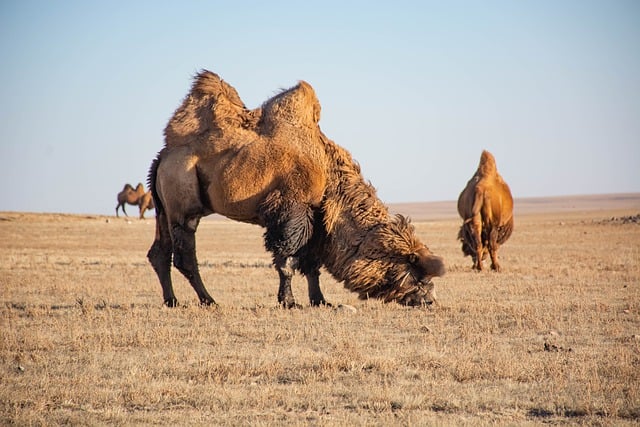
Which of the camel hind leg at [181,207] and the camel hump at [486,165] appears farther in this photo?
the camel hump at [486,165]

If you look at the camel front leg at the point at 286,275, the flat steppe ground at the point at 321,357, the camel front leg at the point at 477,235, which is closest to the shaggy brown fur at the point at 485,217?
the camel front leg at the point at 477,235

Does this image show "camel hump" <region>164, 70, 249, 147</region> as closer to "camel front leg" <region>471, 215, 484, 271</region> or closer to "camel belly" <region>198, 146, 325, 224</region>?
"camel belly" <region>198, 146, 325, 224</region>

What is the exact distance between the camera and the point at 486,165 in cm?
2034

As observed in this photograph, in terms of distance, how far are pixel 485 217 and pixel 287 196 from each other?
30.4 feet

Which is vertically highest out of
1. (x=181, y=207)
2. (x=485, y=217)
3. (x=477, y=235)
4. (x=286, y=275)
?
(x=181, y=207)

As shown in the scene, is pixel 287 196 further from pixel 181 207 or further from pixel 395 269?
pixel 395 269

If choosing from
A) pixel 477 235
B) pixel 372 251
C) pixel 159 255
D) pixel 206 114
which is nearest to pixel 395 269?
pixel 372 251

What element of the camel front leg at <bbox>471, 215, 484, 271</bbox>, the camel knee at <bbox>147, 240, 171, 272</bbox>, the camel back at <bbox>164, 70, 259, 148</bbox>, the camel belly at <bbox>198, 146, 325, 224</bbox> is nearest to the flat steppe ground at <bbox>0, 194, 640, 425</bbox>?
the camel knee at <bbox>147, 240, 171, 272</bbox>

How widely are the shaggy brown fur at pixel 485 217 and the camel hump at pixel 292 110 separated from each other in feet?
26.4

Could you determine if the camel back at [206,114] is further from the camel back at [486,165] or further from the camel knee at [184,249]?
the camel back at [486,165]

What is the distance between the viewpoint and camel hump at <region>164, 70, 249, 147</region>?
37.4ft

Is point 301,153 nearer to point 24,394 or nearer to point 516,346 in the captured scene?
point 516,346

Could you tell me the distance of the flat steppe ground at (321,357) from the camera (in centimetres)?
596

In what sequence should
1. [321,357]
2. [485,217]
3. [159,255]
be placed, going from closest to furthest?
[321,357]
[159,255]
[485,217]
